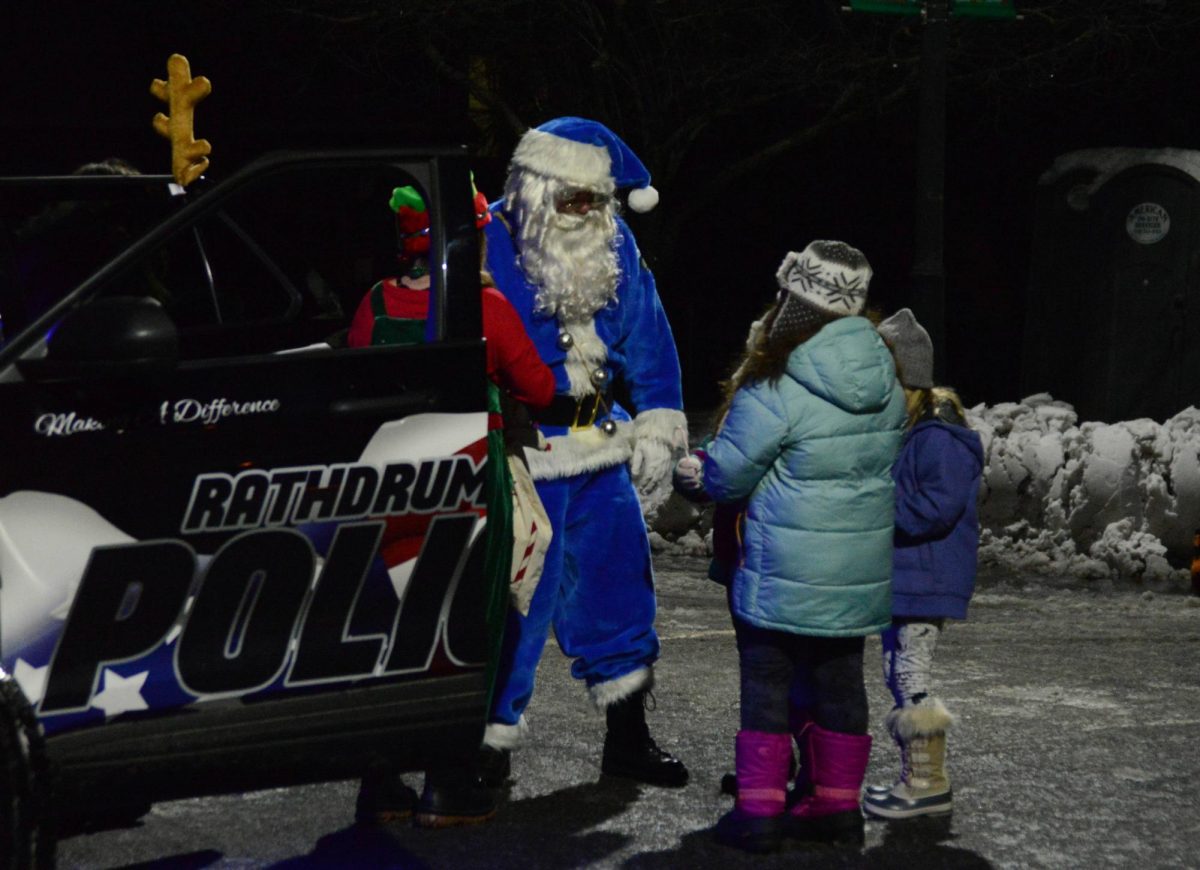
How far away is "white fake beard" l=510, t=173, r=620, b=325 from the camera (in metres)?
5.04

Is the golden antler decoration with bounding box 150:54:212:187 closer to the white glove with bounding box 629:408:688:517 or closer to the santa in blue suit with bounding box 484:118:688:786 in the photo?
the santa in blue suit with bounding box 484:118:688:786

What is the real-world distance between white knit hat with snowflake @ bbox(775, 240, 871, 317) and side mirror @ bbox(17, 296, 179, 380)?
1762 mm

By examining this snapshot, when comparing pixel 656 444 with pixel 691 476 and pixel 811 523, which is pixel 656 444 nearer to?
pixel 691 476

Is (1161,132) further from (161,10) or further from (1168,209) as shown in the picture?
(161,10)

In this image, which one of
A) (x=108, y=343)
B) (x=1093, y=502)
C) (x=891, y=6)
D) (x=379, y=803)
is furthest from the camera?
(x=1093, y=502)

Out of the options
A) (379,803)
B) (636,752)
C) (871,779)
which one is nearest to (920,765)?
(871,779)

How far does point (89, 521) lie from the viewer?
11.6 ft

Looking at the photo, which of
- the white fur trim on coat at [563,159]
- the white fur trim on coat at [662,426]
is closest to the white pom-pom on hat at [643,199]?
the white fur trim on coat at [563,159]

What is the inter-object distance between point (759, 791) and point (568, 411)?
3.89 feet

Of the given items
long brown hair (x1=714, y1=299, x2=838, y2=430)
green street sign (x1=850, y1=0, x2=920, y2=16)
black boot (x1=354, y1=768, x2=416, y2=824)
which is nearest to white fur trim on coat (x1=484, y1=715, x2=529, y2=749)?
black boot (x1=354, y1=768, x2=416, y2=824)

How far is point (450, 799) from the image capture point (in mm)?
4723

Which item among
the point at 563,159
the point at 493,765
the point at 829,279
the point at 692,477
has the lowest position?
the point at 493,765

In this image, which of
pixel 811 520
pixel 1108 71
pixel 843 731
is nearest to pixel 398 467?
pixel 811 520

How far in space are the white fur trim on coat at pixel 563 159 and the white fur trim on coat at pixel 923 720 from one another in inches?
66.1
